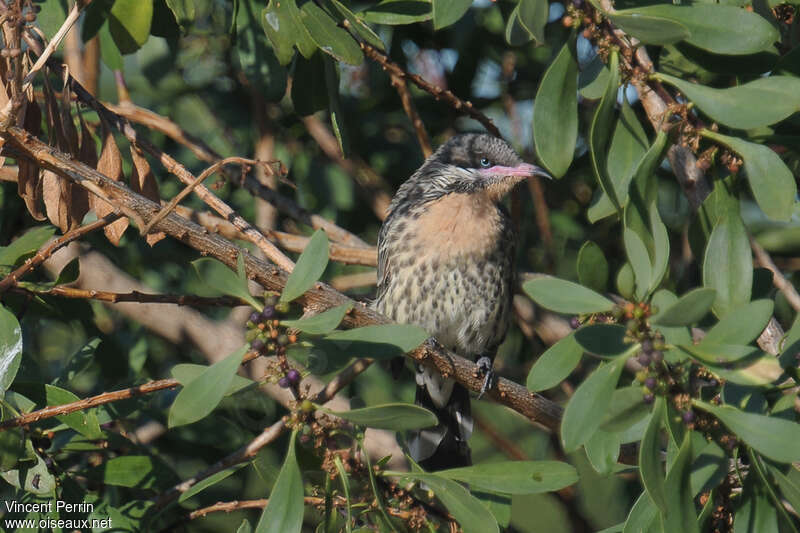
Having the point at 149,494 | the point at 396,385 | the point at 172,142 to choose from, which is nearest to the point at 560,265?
the point at 396,385

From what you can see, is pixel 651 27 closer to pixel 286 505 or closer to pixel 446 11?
pixel 446 11

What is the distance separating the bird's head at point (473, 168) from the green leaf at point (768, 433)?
2.23 meters

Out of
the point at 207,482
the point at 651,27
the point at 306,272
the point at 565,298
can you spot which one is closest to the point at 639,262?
the point at 565,298

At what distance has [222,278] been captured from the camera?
2.14 metres

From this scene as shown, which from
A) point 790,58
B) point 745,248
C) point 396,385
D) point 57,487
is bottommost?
point 396,385

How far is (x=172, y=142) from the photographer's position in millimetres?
4633

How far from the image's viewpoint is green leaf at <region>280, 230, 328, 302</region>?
2.15 meters

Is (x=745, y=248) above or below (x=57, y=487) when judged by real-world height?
above

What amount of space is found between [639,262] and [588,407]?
0.33 metres

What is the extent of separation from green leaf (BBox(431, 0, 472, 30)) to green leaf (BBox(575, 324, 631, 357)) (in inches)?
30.7

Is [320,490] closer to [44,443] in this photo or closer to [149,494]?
[44,443]

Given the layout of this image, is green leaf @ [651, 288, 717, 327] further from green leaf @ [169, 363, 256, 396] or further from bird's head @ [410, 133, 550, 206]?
bird's head @ [410, 133, 550, 206]

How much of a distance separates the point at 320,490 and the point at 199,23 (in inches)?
105

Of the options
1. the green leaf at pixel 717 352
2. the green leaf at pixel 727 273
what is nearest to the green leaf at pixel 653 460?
the green leaf at pixel 717 352
